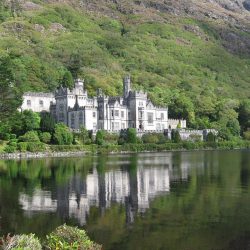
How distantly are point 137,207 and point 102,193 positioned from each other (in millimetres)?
5888

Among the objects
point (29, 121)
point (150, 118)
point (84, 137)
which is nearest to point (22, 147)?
point (29, 121)

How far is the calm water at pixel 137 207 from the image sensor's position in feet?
65.4

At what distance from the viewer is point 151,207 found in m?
26.3

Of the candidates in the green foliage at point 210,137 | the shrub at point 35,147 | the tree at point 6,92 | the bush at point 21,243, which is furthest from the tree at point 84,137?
the bush at point 21,243

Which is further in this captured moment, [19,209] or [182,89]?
[182,89]

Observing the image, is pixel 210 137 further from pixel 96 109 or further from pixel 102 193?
pixel 102 193

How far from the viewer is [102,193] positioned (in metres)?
31.9

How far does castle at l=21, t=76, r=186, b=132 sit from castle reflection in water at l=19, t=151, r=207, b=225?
53182 mm

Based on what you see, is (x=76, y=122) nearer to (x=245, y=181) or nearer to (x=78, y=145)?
(x=78, y=145)

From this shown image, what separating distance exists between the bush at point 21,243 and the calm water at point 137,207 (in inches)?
231

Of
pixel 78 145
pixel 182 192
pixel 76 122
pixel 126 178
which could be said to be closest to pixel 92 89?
pixel 76 122

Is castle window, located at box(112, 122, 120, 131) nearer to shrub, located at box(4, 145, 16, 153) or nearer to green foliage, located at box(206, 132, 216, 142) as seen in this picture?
green foliage, located at box(206, 132, 216, 142)

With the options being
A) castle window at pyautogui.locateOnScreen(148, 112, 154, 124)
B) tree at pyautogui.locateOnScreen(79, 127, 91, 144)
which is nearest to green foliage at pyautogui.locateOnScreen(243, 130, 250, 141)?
castle window at pyautogui.locateOnScreen(148, 112, 154, 124)

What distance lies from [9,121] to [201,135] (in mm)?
45052
